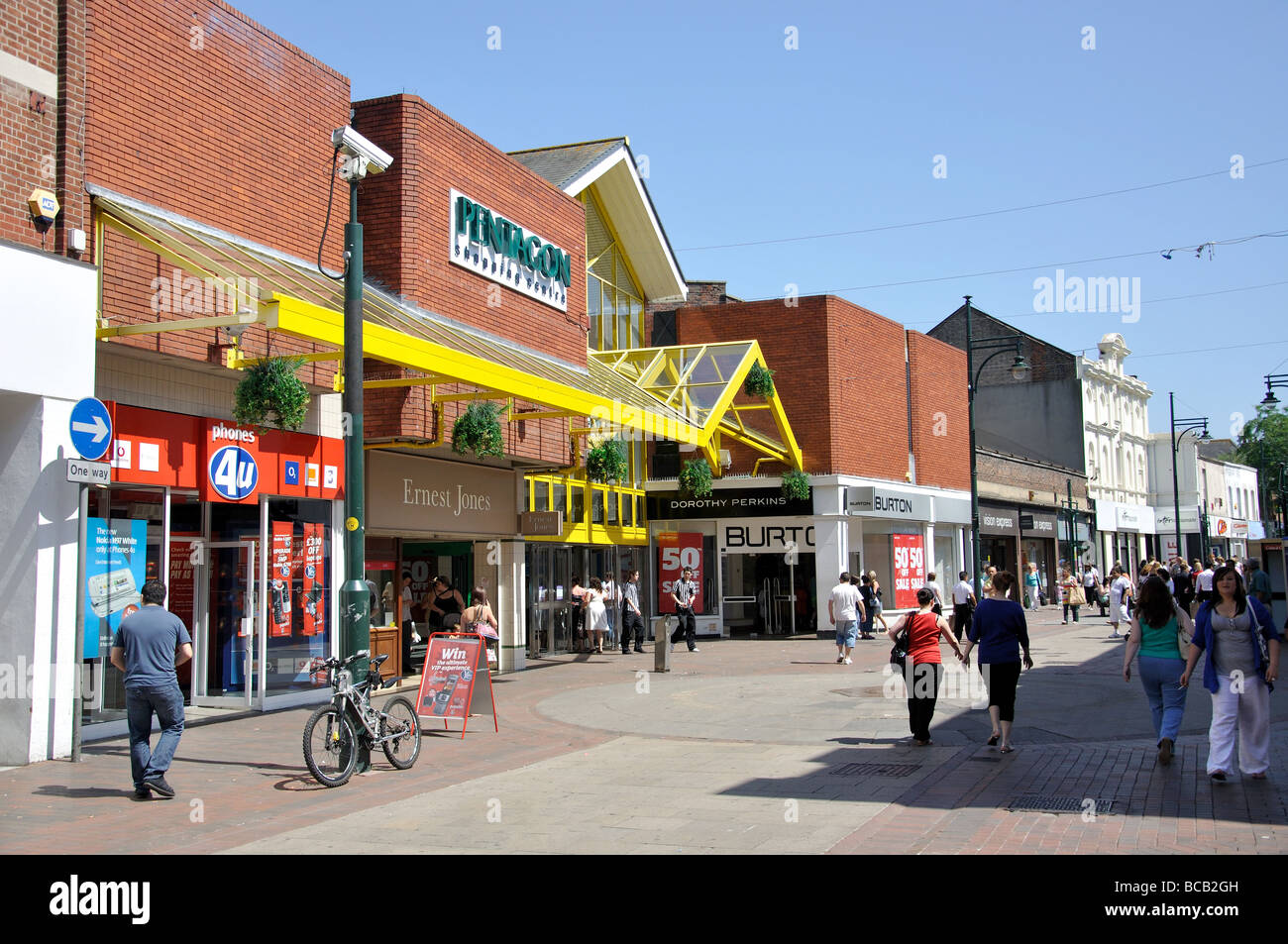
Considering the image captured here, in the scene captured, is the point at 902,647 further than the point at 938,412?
No

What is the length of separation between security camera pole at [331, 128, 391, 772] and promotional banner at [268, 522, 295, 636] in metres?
4.27

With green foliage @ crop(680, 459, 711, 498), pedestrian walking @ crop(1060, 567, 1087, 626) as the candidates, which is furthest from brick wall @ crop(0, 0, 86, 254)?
pedestrian walking @ crop(1060, 567, 1087, 626)

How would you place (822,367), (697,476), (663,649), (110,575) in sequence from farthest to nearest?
(822,367), (697,476), (663,649), (110,575)

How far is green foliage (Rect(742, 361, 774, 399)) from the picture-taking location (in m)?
27.9

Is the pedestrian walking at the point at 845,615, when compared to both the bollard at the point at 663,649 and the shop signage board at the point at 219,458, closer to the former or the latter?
the bollard at the point at 663,649

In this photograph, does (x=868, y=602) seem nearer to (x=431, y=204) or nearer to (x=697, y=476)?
(x=697, y=476)

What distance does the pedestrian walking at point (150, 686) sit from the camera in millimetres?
8875

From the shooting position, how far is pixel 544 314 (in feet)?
66.1

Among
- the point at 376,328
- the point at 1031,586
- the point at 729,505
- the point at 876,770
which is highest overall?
the point at 376,328

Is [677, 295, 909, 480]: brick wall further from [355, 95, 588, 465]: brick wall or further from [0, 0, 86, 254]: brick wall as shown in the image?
[0, 0, 86, 254]: brick wall

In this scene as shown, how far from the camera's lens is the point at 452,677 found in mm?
12578

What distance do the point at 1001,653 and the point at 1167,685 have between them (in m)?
1.46

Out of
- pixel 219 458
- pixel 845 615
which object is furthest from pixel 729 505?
pixel 219 458

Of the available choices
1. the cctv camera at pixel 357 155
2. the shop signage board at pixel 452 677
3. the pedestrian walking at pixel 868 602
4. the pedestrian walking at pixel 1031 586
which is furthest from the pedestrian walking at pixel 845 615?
the pedestrian walking at pixel 1031 586
